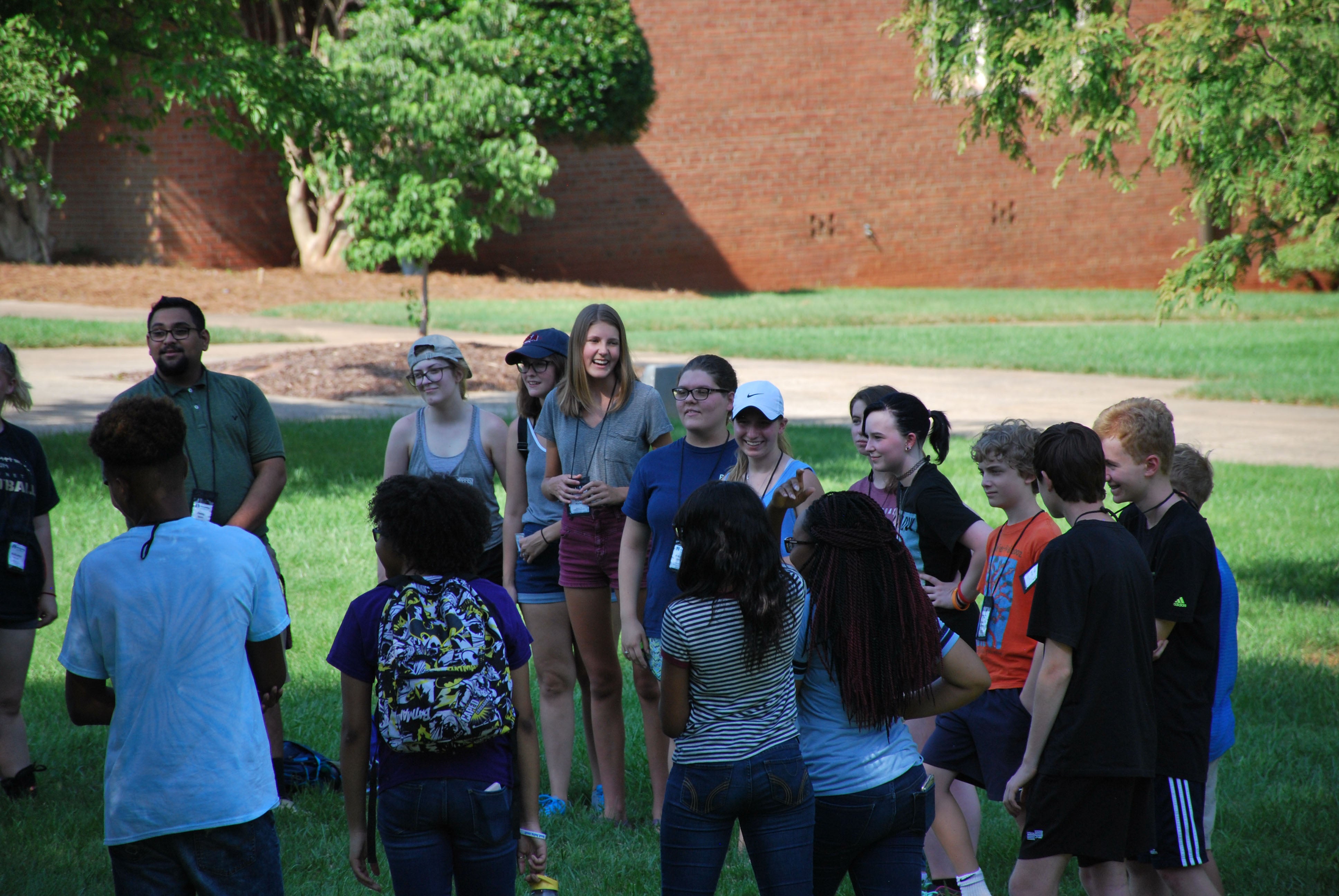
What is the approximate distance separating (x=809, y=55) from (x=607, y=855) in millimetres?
32298

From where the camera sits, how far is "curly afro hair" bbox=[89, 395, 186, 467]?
267 centimetres

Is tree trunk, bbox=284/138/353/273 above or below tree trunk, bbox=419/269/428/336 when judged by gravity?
above

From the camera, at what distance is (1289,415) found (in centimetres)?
Result: 1494

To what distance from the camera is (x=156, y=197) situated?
2783 cm

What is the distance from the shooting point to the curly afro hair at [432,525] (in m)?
2.81

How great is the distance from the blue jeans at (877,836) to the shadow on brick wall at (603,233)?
3061 centimetres

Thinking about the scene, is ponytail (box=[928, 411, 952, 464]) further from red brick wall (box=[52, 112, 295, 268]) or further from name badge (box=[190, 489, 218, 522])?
red brick wall (box=[52, 112, 295, 268])

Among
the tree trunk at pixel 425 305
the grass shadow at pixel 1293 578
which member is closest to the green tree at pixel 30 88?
the tree trunk at pixel 425 305

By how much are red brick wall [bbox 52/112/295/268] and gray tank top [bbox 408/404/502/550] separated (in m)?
25.4

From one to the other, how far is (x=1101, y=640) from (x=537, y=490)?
2435 mm

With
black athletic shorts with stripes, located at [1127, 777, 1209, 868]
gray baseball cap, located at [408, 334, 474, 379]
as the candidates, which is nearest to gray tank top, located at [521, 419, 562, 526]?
gray baseball cap, located at [408, 334, 474, 379]

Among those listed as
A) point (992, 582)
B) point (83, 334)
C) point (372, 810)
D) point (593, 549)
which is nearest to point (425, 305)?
point (83, 334)

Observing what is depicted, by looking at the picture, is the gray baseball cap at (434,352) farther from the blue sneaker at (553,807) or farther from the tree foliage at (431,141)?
the tree foliage at (431,141)

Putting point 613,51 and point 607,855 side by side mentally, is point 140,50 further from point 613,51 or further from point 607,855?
point 613,51
